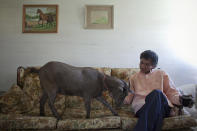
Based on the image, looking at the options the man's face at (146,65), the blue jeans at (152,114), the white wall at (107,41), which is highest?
the white wall at (107,41)

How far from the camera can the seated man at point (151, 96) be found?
1559 millimetres

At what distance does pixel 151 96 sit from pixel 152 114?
151 millimetres

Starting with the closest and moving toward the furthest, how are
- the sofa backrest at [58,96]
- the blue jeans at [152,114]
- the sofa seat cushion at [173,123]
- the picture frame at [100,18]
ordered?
1. the blue jeans at [152,114]
2. the sofa seat cushion at [173,123]
3. the sofa backrest at [58,96]
4. the picture frame at [100,18]

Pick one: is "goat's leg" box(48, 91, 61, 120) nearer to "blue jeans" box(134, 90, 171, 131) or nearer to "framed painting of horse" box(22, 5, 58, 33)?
"blue jeans" box(134, 90, 171, 131)

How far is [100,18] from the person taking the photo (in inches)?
107

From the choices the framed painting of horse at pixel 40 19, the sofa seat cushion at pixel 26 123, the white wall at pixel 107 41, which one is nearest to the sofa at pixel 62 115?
the sofa seat cushion at pixel 26 123

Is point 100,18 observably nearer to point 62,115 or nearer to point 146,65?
point 146,65

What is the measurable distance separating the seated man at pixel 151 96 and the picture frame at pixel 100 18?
105cm

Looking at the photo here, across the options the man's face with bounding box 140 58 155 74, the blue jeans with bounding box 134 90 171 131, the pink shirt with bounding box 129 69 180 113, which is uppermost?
the man's face with bounding box 140 58 155 74

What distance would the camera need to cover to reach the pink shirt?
180cm

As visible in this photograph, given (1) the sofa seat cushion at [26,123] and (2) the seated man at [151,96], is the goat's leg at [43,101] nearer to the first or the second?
(1) the sofa seat cushion at [26,123]

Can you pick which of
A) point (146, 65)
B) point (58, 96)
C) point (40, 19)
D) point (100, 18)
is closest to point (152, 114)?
point (146, 65)

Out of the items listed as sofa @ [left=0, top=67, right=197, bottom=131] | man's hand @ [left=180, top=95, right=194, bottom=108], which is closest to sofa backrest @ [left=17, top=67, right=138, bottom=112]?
sofa @ [left=0, top=67, right=197, bottom=131]

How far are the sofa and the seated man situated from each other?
12 cm
